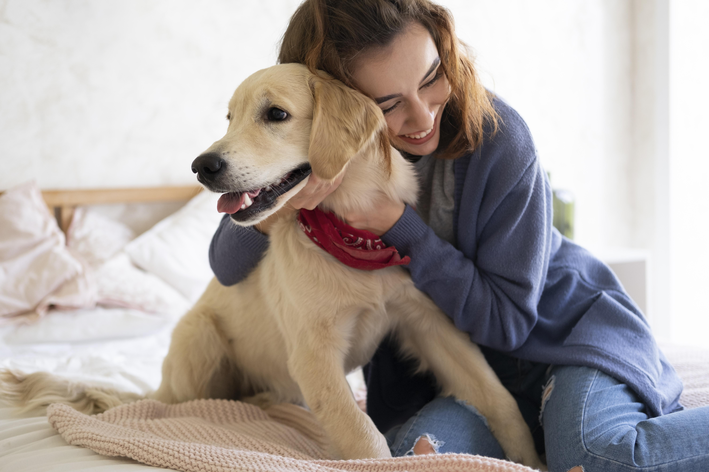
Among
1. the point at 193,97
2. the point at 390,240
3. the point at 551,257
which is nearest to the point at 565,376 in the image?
the point at 551,257

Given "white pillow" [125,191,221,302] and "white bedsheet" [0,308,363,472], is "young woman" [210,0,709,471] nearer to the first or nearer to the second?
"white bedsheet" [0,308,363,472]

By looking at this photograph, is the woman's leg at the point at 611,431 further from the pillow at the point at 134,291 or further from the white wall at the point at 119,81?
the white wall at the point at 119,81

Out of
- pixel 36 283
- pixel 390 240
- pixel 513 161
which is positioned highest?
pixel 513 161

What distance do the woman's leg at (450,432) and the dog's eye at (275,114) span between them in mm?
734

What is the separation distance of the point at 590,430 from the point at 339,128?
78cm

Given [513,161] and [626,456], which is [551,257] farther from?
[626,456]

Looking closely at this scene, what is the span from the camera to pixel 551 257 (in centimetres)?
147

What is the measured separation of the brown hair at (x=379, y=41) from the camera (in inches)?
44.4

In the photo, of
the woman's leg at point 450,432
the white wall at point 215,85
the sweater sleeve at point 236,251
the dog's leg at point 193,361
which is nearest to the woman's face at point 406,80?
the sweater sleeve at point 236,251

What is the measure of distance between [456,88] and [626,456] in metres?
0.81

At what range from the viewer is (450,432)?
47.0 inches

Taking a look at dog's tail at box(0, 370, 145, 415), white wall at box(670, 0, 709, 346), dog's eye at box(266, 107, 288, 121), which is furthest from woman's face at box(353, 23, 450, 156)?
white wall at box(670, 0, 709, 346)

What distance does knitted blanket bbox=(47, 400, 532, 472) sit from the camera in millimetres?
874

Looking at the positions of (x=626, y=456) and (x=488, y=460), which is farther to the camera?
(x=626, y=456)
